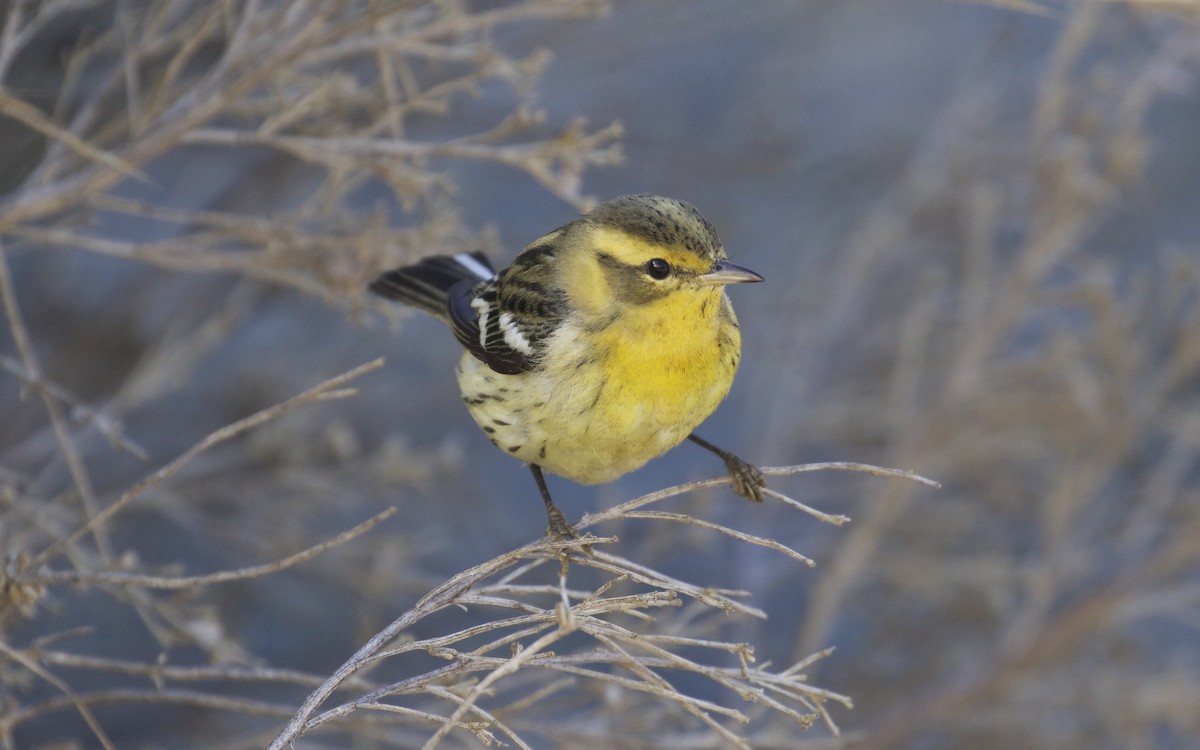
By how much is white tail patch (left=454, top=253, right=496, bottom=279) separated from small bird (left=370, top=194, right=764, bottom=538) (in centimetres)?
52

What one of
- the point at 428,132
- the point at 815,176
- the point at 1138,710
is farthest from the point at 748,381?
the point at 1138,710

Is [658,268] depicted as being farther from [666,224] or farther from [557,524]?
[557,524]

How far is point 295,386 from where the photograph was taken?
20.4 ft

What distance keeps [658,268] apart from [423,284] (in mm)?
983

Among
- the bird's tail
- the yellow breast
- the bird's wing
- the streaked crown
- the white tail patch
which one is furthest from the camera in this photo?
the white tail patch

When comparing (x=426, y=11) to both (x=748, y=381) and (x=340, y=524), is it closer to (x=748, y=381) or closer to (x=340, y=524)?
(x=340, y=524)

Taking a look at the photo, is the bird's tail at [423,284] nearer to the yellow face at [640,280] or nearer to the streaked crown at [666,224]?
the yellow face at [640,280]

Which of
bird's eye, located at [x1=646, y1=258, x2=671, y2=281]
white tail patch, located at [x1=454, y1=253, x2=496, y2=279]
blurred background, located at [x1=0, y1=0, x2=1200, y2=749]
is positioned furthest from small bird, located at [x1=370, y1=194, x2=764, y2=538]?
white tail patch, located at [x1=454, y1=253, x2=496, y2=279]

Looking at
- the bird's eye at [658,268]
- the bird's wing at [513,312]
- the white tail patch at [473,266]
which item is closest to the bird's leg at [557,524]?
the bird's wing at [513,312]

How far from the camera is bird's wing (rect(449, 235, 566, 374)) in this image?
→ 355 centimetres

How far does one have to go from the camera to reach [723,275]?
10.9ft

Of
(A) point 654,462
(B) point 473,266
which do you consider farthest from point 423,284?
(A) point 654,462

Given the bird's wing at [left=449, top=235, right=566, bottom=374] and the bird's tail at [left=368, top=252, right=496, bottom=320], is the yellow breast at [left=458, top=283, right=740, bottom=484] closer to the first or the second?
the bird's wing at [left=449, top=235, right=566, bottom=374]

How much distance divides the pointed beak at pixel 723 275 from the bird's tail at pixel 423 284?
38.4 inches
